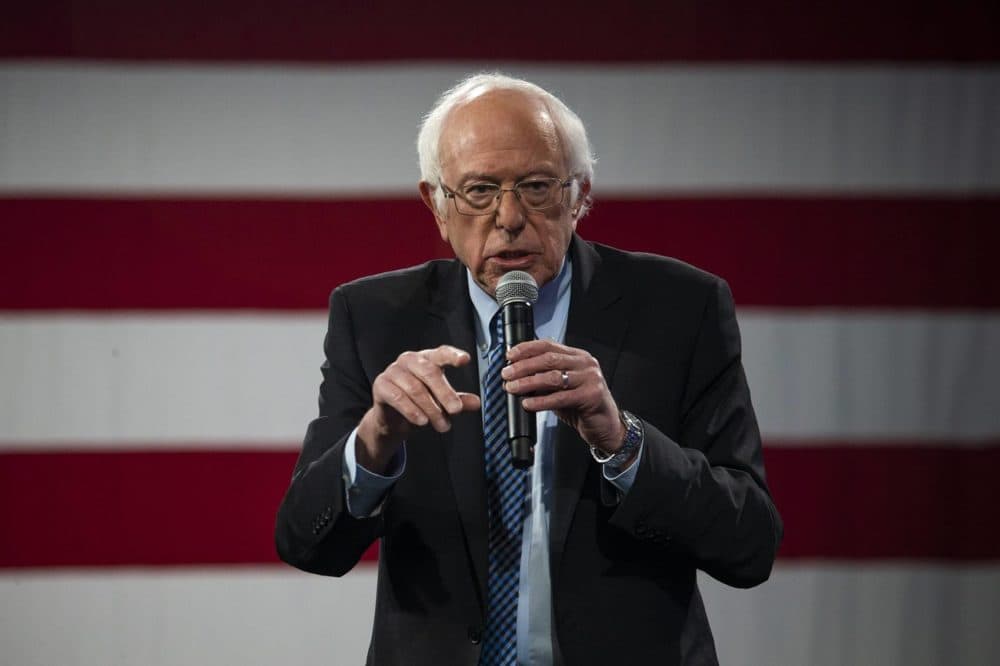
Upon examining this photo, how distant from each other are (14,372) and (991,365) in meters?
2.23

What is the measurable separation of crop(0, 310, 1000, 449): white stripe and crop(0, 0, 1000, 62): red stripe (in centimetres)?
60

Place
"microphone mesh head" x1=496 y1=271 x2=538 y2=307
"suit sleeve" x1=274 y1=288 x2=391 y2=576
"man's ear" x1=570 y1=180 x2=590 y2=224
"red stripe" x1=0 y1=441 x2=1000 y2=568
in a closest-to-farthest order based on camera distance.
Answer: "microphone mesh head" x1=496 y1=271 x2=538 y2=307 → "suit sleeve" x1=274 y1=288 x2=391 y2=576 → "man's ear" x1=570 y1=180 x2=590 y2=224 → "red stripe" x1=0 y1=441 x2=1000 y2=568

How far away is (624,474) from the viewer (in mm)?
1163

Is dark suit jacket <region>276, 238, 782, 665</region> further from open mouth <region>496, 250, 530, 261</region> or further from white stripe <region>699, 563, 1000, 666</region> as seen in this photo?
white stripe <region>699, 563, 1000, 666</region>

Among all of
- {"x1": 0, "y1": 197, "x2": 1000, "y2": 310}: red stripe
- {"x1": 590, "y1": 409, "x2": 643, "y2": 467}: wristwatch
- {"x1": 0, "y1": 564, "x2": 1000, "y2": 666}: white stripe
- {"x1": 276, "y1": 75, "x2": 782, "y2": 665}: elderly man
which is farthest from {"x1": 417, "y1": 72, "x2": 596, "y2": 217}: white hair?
{"x1": 0, "y1": 564, "x2": 1000, "y2": 666}: white stripe

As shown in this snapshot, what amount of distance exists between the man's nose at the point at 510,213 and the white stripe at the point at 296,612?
122 cm

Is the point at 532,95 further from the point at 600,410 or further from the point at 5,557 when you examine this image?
the point at 5,557

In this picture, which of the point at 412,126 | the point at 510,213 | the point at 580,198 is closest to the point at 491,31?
the point at 412,126

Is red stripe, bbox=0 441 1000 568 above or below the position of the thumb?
below

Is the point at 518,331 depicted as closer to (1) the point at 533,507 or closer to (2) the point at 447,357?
(2) the point at 447,357

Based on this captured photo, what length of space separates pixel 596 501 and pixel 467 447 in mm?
179

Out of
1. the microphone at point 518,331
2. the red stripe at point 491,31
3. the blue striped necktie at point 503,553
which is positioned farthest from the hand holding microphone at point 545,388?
the red stripe at point 491,31

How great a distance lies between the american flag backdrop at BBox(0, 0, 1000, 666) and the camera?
226cm

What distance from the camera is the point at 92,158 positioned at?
7.47 ft
